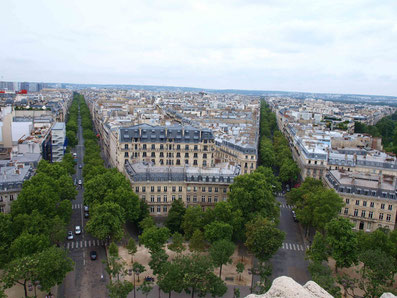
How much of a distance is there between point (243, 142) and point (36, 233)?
205 ft

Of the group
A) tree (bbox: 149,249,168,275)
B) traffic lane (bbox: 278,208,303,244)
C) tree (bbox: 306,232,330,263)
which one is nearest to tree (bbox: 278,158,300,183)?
traffic lane (bbox: 278,208,303,244)

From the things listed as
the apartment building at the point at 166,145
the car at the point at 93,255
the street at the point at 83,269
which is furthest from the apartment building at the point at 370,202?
the car at the point at 93,255

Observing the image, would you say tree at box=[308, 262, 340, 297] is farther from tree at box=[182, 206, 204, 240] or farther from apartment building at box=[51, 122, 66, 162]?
apartment building at box=[51, 122, 66, 162]

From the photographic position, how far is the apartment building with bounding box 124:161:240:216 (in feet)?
229

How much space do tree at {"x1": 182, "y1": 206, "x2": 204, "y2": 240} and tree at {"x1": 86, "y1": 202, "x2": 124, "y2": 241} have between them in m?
11.0

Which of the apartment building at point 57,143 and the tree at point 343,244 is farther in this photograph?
the apartment building at point 57,143

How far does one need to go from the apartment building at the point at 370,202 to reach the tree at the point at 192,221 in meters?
30.6

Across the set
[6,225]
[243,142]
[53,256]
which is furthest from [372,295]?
[243,142]

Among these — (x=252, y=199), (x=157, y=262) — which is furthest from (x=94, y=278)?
(x=252, y=199)

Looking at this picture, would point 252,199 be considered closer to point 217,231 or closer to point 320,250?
point 217,231

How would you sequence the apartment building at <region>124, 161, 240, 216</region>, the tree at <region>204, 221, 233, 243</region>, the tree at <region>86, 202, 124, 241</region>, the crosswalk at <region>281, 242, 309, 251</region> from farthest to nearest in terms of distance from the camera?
the apartment building at <region>124, 161, 240, 216</region>
the crosswalk at <region>281, 242, 309, 251</region>
the tree at <region>86, 202, 124, 241</region>
the tree at <region>204, 221, 233, 243</region>

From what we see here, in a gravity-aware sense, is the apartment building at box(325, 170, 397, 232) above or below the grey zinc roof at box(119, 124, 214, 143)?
below

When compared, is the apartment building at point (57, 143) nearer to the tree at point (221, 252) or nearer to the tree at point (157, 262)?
the tree at point (157, 262)

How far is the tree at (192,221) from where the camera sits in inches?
2227
